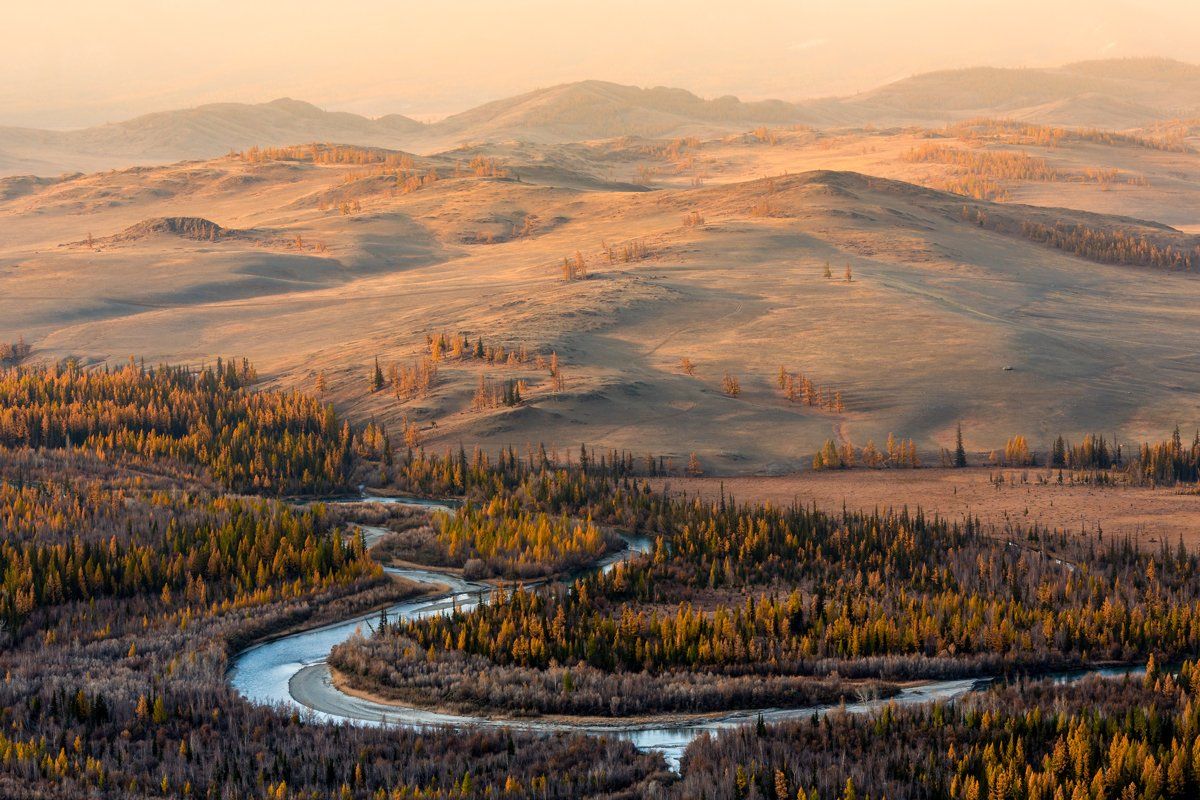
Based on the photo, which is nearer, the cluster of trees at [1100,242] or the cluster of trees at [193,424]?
the cluster of trees at [193,424]

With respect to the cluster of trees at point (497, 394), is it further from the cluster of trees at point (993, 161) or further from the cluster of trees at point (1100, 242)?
the cluster of trees at point (993, 161)

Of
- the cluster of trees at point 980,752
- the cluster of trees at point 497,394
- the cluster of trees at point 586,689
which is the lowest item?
the cluster of trees at point 586,689

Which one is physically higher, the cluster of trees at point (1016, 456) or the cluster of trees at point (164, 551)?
the cluster of trees at point (164, 551)

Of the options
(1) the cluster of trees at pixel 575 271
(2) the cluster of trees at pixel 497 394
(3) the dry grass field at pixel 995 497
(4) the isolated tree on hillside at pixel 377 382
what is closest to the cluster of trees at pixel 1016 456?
(3) the dry grass field at pixel 995 497

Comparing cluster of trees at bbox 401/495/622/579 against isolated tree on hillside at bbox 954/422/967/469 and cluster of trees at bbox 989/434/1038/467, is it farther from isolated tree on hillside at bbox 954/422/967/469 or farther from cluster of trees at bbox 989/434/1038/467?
cluster of trees at bbox 989/434/1038/467

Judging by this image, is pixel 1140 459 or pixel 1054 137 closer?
pixel 1140 459

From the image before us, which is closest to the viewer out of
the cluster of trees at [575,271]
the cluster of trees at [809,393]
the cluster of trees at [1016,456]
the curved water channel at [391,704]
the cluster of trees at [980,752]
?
the cluster of trees at [980,752]

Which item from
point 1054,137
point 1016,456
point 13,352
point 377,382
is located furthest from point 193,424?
point 1054,137

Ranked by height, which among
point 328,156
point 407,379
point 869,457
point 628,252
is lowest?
point 869,457

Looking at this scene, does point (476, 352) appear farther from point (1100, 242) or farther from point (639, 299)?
point (1100, 242)
